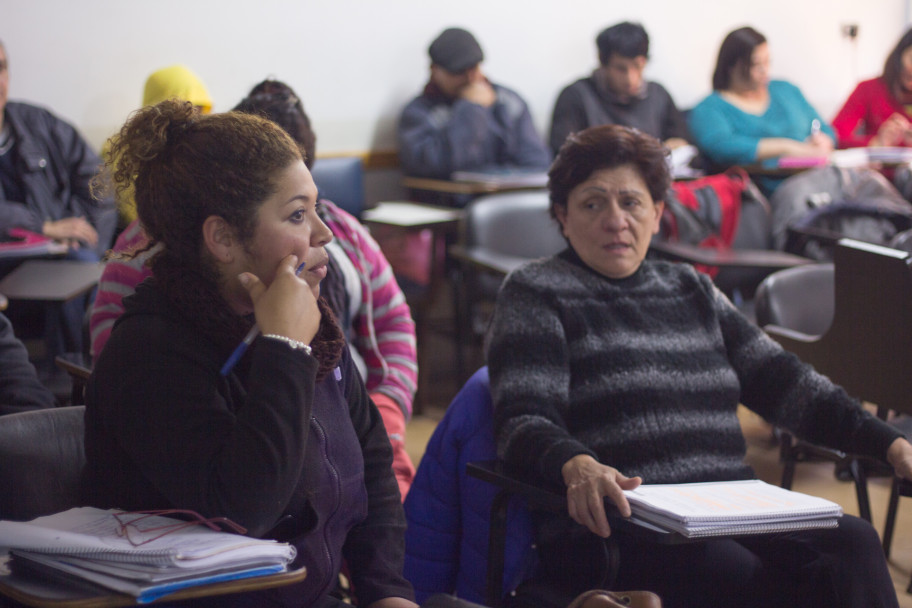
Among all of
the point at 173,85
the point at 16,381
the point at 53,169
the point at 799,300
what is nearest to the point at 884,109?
the point at 799,300

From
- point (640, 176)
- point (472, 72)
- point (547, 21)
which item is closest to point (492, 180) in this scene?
point (472, 72)

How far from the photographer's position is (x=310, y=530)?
1113 mm

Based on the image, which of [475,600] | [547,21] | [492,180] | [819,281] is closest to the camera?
[475,600]

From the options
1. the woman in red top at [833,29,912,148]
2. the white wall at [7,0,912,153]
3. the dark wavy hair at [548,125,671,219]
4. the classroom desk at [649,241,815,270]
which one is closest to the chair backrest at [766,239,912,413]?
the dark wavy hair at [548,125,671,219]

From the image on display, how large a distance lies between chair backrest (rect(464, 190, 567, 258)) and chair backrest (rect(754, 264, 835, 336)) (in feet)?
3.32

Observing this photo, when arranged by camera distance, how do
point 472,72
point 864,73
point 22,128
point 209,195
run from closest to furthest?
point 209,195, point 22,128, point 472,72, point 864,73

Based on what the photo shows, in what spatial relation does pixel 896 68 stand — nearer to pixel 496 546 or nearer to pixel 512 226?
pixel 512 226

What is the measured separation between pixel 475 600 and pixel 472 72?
3.05 meters

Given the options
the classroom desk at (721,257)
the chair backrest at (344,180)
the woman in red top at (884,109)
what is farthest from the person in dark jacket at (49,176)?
the woman in red top at (884,109)

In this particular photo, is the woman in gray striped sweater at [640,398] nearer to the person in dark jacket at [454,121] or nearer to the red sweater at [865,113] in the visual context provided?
the person in dark jacket at [454,121]

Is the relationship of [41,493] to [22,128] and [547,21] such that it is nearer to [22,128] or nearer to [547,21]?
[22,128]

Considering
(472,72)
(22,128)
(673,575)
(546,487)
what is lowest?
(673,575)

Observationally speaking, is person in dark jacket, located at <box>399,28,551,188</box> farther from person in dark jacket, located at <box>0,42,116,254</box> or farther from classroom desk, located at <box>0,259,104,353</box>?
classroom desk, located at <box>0,259,104,353</box>

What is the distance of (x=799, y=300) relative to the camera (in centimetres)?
238
